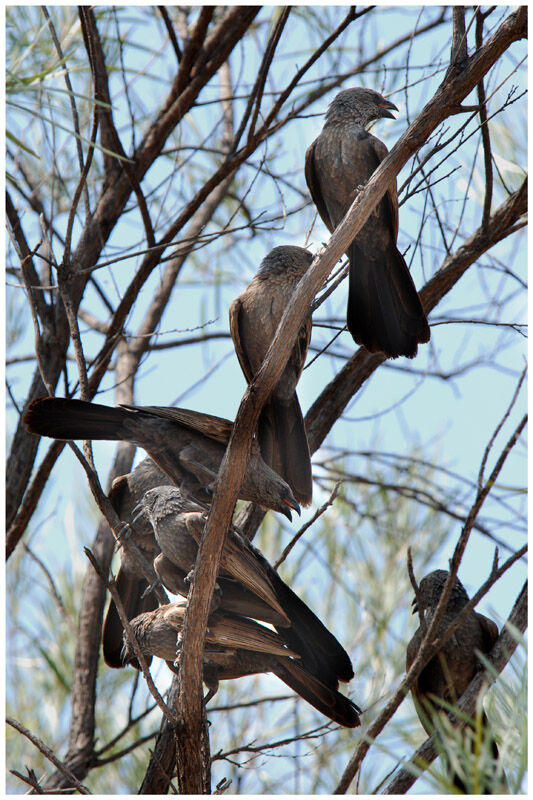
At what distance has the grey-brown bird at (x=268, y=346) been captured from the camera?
2.94 meters

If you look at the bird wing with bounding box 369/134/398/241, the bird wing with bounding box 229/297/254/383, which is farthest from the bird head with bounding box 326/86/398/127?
the bird wing with bounding box 229/297/254/383

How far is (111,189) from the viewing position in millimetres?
3807

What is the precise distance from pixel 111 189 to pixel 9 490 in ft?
4.70

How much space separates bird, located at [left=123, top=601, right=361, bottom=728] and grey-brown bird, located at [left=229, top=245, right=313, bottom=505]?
691mm

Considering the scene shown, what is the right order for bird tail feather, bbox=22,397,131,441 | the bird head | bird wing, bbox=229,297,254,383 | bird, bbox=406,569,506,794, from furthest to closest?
the bird head → bird wing, bbox=229,297,254,383 → bird, bbox=406,569,506,794 → bird tail feather, bbox=22,397,131,441

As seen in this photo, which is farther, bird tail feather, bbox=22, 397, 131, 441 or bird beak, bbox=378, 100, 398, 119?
bird beak, bbox=378, 100, 398, 119

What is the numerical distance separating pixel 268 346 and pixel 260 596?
1.15 metres

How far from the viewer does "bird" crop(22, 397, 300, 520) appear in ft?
8.10

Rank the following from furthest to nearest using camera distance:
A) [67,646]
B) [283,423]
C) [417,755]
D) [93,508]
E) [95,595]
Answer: [93,508], [67,646], [95,595], [283,423], [417,755]

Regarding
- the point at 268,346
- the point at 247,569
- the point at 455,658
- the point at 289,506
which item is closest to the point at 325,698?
the point at 247,569

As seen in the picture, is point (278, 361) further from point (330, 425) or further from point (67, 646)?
point (67, 646)

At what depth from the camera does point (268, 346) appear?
314cm

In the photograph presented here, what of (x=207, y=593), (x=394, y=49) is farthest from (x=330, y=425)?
(x=394, y=49)

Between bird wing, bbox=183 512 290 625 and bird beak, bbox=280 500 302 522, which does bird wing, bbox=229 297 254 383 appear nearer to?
bird beak, bbox=280 500 302 522
